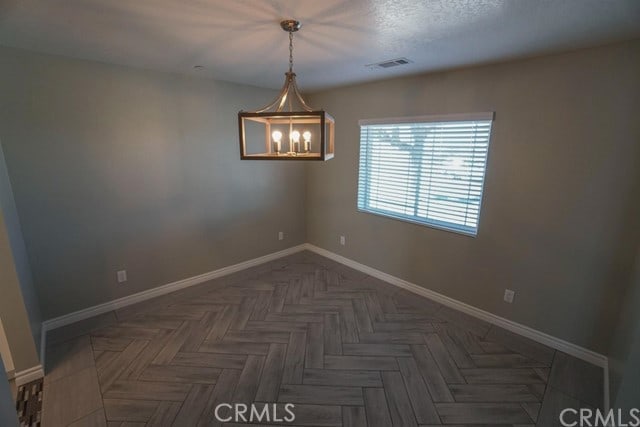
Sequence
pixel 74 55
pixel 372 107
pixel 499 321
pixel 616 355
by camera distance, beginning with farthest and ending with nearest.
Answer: pixel 372 107
pixel 499 321
pixel 74 55
pixel 616 355

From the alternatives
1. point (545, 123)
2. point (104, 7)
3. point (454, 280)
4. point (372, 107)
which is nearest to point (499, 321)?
point (454, 280)

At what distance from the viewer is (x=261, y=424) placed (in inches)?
71.6

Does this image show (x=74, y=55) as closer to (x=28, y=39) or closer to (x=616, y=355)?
(x=28, y=39)

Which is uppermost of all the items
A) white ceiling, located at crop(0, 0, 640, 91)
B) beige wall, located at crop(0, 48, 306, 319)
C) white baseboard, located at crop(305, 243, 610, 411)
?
white ceiling, located at crop(0, 0, 640, 91)

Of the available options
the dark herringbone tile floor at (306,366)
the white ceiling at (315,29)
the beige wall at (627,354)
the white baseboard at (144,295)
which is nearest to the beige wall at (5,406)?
the dark herringbone tile floor at (306,366)

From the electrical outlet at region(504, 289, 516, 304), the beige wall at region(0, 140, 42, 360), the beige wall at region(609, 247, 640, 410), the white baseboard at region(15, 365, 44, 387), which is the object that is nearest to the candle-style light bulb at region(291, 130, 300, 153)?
the beige wall at region(0, 140, 42, 360)

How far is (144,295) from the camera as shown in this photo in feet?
10.4

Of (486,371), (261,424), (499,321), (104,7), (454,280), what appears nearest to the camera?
(104,7)

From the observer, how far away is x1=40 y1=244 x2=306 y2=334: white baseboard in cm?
268

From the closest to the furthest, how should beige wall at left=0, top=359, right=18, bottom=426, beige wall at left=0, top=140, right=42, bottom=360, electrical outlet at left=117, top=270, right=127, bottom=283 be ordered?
beige wall at left=0, top=359, right=18, bottom=426, beige wall at left=0, top=140, right=42, bottom=360, electrical outlet at left=117, top=270, right=127, bottom=283

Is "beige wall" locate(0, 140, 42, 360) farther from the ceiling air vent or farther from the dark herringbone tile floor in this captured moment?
the ceiling air vent

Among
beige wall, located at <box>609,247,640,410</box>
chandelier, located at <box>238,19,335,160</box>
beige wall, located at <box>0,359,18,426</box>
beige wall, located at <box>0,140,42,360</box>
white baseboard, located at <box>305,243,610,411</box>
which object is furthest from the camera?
white baseboard, located at <box>305,243,610,411</box>

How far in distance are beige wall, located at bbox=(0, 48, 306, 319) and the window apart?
4.99ft

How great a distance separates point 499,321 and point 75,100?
172 inches
